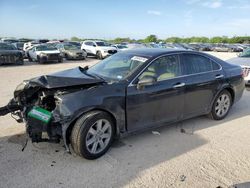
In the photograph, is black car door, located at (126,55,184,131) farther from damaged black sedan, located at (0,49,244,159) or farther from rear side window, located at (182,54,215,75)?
rear side window, located at (182,54,215,75)

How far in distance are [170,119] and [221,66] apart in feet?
6.16

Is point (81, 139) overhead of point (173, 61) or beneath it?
beneath

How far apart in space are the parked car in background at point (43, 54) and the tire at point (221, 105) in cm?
1527

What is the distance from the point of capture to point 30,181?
3205 millimetres

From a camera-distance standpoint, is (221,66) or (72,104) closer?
(72,104)

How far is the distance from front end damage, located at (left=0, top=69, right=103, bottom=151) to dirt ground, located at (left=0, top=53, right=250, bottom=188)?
32 cm

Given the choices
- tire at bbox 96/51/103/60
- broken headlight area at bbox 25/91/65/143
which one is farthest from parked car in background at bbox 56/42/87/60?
broken headlight area at bbox 25/91/65/143


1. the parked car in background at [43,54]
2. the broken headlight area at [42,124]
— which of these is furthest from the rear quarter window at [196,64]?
the parked car in background at [43,54]

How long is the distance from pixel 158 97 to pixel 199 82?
112 cm

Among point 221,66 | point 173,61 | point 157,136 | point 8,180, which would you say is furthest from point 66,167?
point 221,66

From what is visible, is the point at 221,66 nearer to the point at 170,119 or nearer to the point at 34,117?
the point at 170,119

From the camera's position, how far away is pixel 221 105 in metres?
5.61

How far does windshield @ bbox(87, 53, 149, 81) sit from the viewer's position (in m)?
4.32

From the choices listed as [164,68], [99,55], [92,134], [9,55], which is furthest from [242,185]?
[99,55]
